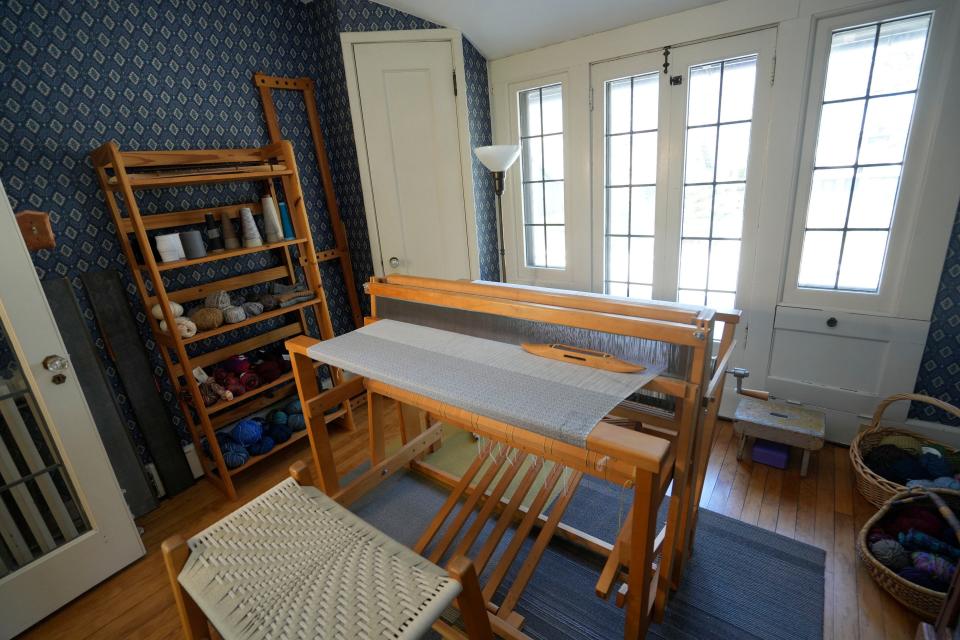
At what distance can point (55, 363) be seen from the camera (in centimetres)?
151

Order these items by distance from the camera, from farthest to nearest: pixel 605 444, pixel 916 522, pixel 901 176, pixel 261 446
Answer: pixel 261 446 < pixel 901 176 < pixel 916 522 < pixel 605 444

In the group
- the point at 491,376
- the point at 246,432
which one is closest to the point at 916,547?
the point at 491,376

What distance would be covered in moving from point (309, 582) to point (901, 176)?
2.59m

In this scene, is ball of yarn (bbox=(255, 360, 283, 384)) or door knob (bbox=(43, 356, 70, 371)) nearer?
door knob (bbox=(43, 356, 70, 371))

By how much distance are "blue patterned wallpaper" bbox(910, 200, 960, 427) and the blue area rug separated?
1006 mm

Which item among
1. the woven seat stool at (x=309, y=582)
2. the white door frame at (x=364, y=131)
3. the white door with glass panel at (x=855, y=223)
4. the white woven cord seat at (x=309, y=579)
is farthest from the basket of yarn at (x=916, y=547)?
the white door frame at (x=364, y=131)

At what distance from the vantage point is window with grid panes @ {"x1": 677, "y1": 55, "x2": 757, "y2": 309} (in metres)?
2.11

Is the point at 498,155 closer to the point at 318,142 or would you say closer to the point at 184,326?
the point at 318,142

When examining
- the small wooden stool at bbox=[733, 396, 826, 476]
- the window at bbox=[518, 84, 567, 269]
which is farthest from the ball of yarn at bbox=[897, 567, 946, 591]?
the window at bbox=[518, 84, 567, 269]

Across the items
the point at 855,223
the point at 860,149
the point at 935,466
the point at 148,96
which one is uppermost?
the point at 148,96

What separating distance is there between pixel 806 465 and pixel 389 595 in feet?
6.51

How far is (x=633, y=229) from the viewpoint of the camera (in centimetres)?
255

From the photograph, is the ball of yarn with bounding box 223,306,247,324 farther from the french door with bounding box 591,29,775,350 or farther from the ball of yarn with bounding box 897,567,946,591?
the ball of yarn with bounding box 897,567,946,591

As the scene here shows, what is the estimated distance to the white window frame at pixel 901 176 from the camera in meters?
1.69
